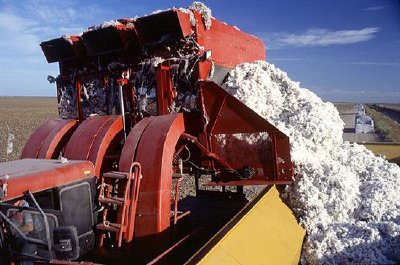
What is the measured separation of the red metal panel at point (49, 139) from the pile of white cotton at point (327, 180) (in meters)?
2.54

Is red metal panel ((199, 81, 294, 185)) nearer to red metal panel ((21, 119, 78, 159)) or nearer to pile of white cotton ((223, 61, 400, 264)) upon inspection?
pile of white cotton ((223, 61, 400, 264))

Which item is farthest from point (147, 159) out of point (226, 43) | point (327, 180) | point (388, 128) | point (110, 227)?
point (388, 128)

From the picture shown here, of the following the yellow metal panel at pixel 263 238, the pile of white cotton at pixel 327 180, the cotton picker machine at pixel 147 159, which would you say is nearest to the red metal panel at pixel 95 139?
the cotton picker machine at pixel 147 159

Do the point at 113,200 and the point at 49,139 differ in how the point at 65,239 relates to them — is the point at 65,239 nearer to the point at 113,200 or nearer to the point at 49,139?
the point at 113,200

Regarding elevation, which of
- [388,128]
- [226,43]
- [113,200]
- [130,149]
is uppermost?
[226,43]

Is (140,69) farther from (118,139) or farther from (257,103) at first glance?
(257,103)

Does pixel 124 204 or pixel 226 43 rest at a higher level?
pixel 226 43

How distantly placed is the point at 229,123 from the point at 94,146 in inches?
71.1

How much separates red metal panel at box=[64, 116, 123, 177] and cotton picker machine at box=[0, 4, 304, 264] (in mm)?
18

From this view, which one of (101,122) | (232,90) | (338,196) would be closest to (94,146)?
(101,122)

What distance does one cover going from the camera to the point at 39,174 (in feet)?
12.2

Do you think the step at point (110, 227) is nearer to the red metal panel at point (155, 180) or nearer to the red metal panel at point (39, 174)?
the red metal panel at point (155, 180)

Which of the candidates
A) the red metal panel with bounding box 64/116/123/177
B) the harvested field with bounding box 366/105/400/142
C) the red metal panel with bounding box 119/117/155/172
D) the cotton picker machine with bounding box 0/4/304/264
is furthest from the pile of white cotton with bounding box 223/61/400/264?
the harvested field with bounding box 366/105/400/142

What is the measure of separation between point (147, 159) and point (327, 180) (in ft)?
8.36
